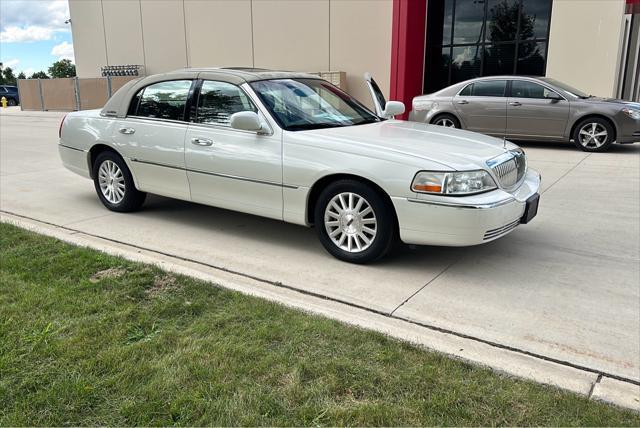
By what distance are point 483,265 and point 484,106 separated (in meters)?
8.07

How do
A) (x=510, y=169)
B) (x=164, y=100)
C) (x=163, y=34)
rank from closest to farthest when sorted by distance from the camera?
(x=510, y=169), (x=164, y=100), (x=163, y=34)

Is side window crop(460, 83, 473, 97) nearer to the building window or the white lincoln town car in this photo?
the building window

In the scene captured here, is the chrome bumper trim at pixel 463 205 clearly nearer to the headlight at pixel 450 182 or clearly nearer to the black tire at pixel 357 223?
the headlight at pixel 450 182

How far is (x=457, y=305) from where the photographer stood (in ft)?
13.0

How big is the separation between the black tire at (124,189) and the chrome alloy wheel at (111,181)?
12 mm

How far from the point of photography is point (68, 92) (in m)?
27.8

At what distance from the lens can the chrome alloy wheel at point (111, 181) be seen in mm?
6371

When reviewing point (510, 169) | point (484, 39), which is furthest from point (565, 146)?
point (510, 169)

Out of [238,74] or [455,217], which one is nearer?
[455,217]

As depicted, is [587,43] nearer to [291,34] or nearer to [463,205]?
[291,34]

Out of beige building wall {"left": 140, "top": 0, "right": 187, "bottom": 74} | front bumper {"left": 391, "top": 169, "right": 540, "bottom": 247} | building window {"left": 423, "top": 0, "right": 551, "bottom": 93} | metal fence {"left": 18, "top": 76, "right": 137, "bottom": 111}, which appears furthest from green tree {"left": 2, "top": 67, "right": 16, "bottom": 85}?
front bumper {"left": 391, "top": 169, "right": 540, "bottom": 247}

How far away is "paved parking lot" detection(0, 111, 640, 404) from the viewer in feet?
11.7

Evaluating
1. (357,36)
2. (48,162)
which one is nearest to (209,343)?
(48,162)

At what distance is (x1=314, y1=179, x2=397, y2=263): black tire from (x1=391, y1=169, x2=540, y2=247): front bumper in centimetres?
13
